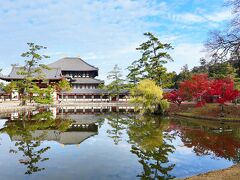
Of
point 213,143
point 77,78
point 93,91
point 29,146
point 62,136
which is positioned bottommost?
point 213,143

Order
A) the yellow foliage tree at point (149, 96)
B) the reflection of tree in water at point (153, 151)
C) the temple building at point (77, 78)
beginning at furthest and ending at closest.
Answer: the temple building at point (77, 78), the yellow foliage tree at point (149, 96), the reflection of tree in water at point (153, 151)

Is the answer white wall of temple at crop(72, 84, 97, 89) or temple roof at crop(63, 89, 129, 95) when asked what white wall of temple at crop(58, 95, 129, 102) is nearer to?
temple roof at crop(63, 89, 129, 95)

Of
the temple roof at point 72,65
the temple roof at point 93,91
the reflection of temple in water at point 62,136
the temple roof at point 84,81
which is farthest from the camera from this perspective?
the temple roof at point 72,65

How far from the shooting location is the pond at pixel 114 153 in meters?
11.7

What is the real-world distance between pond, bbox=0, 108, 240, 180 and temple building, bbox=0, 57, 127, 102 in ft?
135

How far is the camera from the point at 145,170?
39.2ft

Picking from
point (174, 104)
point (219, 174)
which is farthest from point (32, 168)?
point (174, 104)

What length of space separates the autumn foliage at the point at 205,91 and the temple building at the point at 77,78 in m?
31.1

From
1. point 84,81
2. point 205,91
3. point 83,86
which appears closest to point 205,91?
point 205,91

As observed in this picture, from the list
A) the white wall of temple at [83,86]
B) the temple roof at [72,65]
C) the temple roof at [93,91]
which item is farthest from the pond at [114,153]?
the temple roof at [72,65]

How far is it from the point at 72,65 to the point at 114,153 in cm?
6643

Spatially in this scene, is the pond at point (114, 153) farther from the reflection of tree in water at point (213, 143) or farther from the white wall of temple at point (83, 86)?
the white wall of temple at point (83, 86)

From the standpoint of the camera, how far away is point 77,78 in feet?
251

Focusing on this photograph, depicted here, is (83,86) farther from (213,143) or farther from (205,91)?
(213,143)
